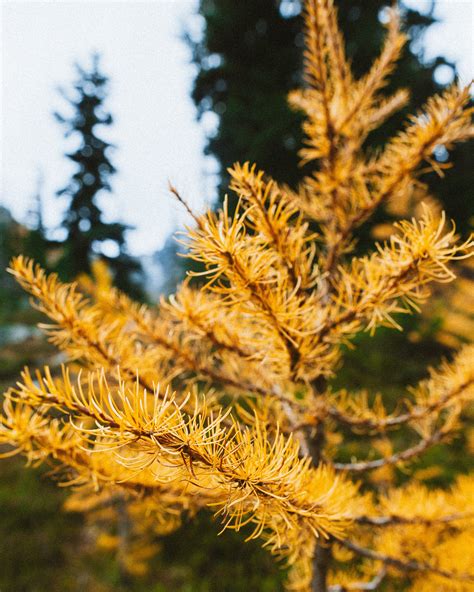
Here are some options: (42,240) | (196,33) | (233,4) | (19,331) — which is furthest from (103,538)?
(19,331)

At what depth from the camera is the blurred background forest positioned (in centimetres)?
345

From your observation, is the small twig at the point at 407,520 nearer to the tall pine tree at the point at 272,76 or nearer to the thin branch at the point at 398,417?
the thin branch at the point at 398,417

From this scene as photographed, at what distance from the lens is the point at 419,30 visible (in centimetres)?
592

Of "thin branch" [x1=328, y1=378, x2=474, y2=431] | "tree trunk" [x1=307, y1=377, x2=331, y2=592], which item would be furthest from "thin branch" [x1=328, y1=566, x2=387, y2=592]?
"thin branch" [x1=328, y1=378, x2=474, y2=431]

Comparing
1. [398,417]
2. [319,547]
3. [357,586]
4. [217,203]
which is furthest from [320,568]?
[217,203]

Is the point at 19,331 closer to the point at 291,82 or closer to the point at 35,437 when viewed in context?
the point at 291,82

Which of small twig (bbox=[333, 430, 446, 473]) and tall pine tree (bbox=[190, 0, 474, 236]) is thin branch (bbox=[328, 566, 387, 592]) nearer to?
small twig (bbox=[333, 430, 446, 473])

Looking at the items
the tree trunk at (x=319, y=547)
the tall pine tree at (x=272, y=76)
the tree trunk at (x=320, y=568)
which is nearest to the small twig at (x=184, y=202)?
the tree trunk at (x=319, y=547)

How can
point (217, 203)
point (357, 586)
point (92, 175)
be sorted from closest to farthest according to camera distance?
point (357, 586) < point (217, 203) < point (92, 175)

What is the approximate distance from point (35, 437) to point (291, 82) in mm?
4485

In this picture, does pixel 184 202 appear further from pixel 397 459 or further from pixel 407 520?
pixel 407 520

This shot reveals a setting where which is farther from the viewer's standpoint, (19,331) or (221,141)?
(19,331)

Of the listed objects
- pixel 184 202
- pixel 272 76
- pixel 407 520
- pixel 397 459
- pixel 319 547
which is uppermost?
pixel 272 76

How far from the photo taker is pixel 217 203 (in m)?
3.16
